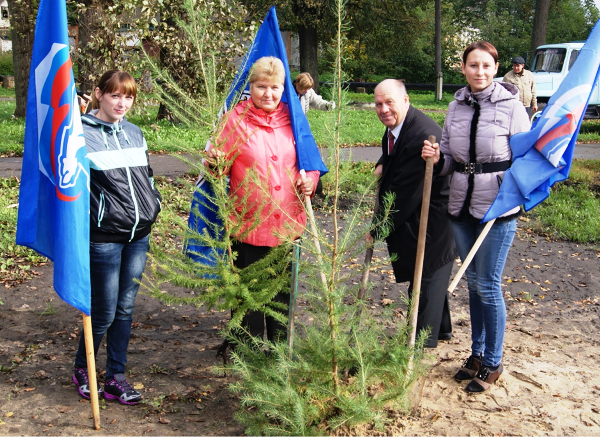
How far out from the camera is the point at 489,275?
11.8 ft

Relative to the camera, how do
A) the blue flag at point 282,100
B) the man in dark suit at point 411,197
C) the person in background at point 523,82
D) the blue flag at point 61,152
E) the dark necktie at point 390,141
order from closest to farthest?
the blue flag at point 61,152 < the blue flag at point 282,100 < the man in dark suit at point 411,197 < the dark necktie at point 390,141 < the person in background at point 523,82

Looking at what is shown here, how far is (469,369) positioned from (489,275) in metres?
0.70

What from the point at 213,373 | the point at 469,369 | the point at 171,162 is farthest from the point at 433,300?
the point at 171,162

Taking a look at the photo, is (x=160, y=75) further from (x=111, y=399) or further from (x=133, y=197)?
(x=111, y=399)

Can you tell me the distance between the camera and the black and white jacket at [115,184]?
333 cm

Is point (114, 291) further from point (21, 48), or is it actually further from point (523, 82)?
point (21, 48)

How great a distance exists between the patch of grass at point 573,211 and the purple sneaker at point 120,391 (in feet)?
18.7

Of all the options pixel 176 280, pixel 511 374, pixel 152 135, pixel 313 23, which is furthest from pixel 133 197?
pixel 313 23

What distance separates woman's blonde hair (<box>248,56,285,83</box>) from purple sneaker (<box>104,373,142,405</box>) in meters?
1.96

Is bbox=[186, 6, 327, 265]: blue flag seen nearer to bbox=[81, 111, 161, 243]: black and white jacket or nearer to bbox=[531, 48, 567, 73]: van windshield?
bbox=[81, 111, 161, 243]: black and white jacket

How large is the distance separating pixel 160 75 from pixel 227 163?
625mm

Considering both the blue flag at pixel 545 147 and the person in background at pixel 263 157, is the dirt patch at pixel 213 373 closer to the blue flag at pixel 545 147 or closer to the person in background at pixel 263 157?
the person in background at pixel 263 157

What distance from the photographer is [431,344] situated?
4.29 metres

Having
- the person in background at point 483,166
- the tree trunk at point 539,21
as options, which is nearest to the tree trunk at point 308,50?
the tree trunk at point 539,21
